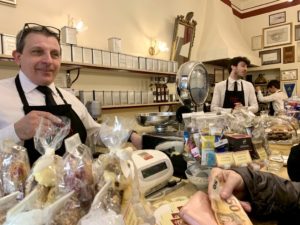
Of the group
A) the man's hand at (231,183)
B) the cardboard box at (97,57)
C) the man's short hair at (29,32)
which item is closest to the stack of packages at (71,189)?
the man's hand at (231,183)

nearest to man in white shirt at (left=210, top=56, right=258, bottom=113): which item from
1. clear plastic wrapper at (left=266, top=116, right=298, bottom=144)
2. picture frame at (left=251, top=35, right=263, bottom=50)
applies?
clear plastic wrapper at (left=266, top=116, right=298, bottom=144)

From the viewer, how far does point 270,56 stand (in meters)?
5.68

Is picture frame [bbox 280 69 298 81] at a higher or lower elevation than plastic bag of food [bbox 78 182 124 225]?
higher

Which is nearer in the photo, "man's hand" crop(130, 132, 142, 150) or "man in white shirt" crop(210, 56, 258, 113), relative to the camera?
"man's hand" crop(130, 132, 142, 150)

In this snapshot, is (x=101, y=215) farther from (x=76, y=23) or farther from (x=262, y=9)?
(x=262, y=9)

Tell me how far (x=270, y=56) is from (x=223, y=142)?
216 inches

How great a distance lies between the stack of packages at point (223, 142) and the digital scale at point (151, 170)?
0.11 m

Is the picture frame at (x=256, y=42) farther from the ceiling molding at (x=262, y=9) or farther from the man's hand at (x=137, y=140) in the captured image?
the man's hand at (x=137, y=140)

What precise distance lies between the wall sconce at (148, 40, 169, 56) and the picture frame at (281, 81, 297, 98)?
311 cm

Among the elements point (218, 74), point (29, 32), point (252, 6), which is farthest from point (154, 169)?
point (252, 6)

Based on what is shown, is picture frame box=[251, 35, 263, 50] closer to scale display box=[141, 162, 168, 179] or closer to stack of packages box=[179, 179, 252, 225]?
scale display box=[141, 162, 168, 179]

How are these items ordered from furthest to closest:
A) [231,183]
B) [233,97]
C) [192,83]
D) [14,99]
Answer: [233,97]
[192,83]
[14,99]
[231,183]

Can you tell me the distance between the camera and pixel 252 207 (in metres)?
0.73

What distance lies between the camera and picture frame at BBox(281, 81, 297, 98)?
211 inches
